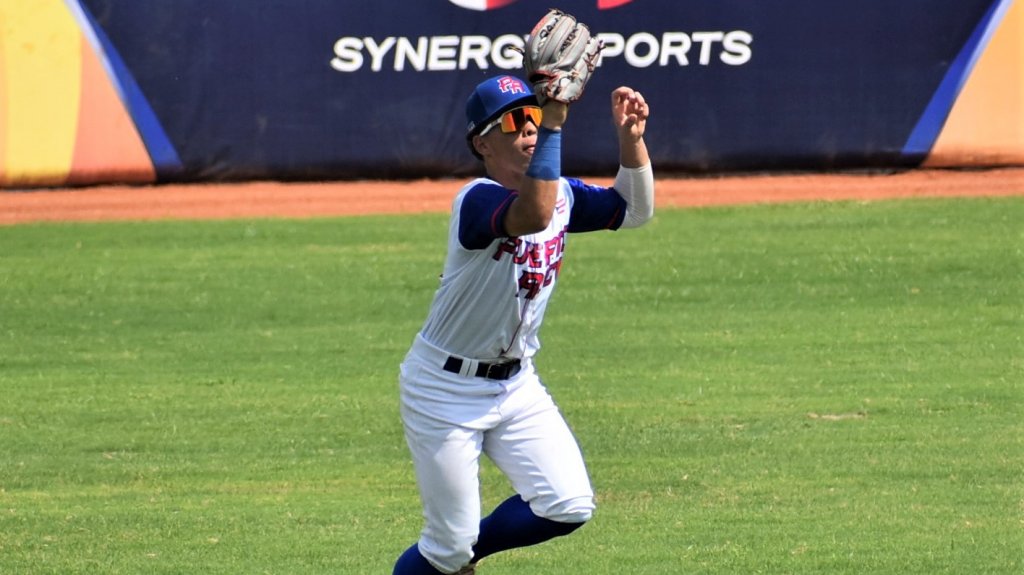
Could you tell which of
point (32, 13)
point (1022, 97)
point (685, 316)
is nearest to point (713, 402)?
point (685, 316)

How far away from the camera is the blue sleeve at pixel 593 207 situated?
5.37 m

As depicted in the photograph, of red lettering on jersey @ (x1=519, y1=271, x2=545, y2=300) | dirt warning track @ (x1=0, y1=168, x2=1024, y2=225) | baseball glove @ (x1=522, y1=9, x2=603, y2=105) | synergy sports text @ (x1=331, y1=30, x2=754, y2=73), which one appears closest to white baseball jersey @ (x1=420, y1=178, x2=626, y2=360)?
red lettering on jersey @ (x1=519, y1=271, x2=545, y2=300)

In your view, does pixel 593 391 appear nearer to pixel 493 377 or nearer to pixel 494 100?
pixel 493 377

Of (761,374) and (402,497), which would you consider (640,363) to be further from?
(402,497)

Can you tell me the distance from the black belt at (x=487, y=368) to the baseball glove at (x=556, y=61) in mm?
960

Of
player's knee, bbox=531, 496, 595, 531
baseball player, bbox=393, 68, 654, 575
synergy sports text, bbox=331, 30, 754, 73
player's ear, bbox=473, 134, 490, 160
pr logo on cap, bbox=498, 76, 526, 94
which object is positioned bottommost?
synergy sports text, bbox=331, 30, 754, 73

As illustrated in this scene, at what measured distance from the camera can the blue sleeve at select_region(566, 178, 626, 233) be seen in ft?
17.6

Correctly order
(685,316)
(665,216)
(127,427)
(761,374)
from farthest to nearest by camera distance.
Answer: (665,216), (685,316), (761,374), (127,427)

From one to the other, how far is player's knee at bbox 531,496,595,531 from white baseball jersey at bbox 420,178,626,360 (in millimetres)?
485

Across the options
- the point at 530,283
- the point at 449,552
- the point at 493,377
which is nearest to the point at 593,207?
the point at 530,283

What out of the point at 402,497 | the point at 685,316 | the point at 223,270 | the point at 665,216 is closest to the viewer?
the point at 402,497

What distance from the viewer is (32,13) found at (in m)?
15.2

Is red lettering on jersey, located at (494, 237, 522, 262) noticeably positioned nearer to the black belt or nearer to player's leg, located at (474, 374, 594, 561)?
the black belt

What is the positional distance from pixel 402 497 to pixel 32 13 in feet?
31.0
